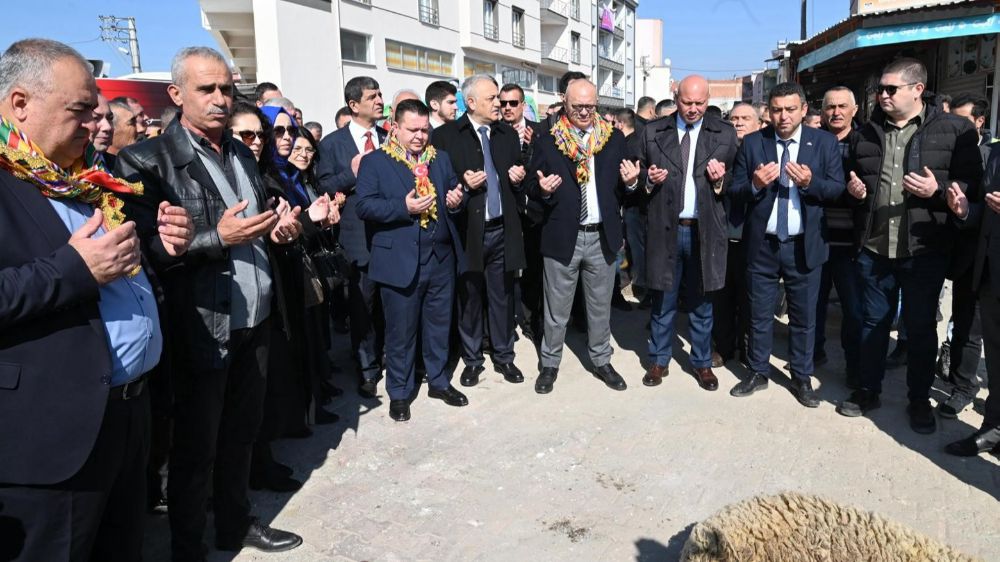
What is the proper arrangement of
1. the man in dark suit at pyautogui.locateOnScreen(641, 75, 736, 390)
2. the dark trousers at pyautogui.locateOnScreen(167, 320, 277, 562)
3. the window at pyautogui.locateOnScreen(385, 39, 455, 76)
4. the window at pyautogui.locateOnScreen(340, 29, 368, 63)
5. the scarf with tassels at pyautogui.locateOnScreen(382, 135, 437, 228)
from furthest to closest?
the window at pyautogui.locateOnScreen(385, 39, 455, 76), the window at pyautogui.locateOnScreen(340, 29, 368, 63), the man in dark suit at pyautogui.locateOnScreen(641, 75, 736, 390), the scarf with tassels at pyautogui.locateOnScreen(382, 135, 437, 228), the dark trousers at pyautogui.locateOnScreen(167, 320, 277, 562)

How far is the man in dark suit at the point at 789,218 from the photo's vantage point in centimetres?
450

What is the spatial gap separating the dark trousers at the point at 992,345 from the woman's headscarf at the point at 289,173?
429cm

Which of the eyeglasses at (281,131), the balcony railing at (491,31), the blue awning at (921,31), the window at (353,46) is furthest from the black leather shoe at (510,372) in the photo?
the balcony railing at (491,31)

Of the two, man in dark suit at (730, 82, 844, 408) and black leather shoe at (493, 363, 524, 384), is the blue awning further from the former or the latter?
black leather shoe at (493, 363, 524, 384)

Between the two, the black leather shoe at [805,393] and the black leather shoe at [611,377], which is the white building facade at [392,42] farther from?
the black leather shoe at [805,393]

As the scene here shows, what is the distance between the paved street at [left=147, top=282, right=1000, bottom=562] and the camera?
310 centimetres

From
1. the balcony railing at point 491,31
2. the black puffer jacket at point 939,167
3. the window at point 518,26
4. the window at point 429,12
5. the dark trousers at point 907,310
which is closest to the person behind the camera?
the black puffer jacket at point 939,167

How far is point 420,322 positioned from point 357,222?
96 centimetres

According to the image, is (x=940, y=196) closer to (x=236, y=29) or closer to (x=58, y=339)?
(x=58, y=339)

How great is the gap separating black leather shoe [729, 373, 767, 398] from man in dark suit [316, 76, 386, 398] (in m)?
2.75

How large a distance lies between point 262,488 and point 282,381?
599 mm

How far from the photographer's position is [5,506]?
176cm

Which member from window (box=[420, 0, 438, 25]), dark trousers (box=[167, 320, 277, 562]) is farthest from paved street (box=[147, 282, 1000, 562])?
window (box=[420, 0, 438, 25])

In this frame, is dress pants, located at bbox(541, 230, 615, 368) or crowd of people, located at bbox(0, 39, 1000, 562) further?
dress pants, located at bbox(541, 230, 615, 368)
